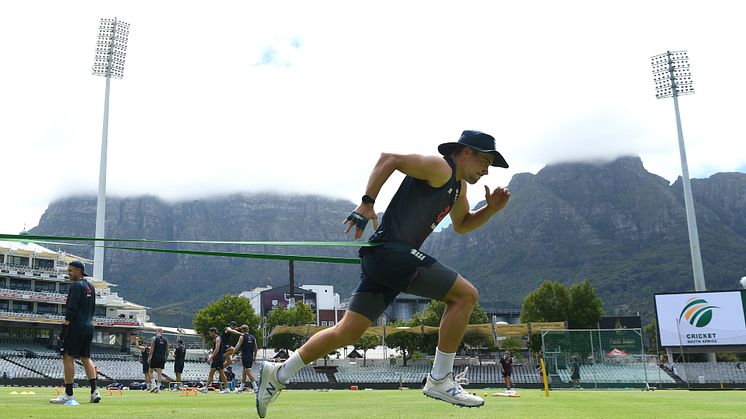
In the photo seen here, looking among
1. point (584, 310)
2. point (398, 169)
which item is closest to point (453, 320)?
point (398, 169)

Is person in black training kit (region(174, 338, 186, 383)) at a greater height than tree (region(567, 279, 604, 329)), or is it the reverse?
tree (region(567, 279, 604, 329))

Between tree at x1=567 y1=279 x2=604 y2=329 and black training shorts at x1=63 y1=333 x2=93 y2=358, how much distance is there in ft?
240

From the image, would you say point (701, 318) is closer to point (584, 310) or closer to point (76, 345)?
point (584, 310)

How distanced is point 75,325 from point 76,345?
288 mm

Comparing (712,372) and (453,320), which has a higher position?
(453,320)

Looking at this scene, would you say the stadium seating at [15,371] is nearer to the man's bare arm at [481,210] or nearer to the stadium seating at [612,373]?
the stadium seating at [612,373]

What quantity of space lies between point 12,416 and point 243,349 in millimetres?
12467

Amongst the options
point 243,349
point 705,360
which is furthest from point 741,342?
point 243,349

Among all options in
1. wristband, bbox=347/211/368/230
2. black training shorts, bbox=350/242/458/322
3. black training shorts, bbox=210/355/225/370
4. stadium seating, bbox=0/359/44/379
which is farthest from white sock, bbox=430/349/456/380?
stadium seating, bbox=0/359/44/379

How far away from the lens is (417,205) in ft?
16.0

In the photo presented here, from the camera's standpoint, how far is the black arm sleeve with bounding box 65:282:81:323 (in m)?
9.42

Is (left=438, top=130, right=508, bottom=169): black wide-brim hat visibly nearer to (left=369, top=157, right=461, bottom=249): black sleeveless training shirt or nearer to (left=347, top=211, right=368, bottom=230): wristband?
(left=369, top=157, right=461, bottom=249): black sleeveless training shirt

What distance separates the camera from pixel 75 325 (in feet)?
31.1

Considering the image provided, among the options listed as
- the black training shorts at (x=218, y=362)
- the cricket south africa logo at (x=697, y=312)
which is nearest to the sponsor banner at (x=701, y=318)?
the cricket south africa logo at (x=697, y=312)
